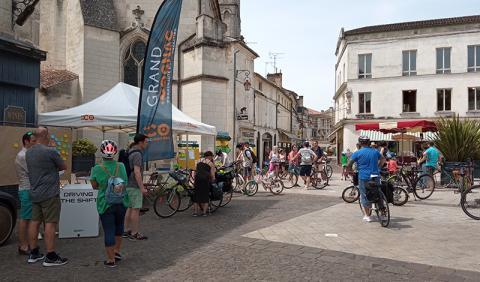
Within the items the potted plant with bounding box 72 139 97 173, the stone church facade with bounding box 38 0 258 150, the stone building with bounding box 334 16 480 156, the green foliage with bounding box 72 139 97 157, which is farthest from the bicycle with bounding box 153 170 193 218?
the stone building with bounding box 334 16 480 156

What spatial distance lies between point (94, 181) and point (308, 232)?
4.00 metres

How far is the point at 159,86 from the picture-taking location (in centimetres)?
1009

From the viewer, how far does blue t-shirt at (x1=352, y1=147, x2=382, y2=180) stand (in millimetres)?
8430

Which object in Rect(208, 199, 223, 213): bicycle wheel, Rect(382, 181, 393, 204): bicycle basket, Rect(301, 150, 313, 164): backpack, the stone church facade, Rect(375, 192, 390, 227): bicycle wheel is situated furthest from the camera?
the stone church facade

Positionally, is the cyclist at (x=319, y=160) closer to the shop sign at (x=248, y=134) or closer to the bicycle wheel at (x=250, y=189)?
the bicycle wheel at (x=250, y=189)

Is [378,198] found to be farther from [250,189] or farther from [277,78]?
[277,78]

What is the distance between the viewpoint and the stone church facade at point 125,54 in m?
20.5

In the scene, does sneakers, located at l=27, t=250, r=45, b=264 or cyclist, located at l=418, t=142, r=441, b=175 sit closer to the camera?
sneakers, located at l=27, t=250, r=45, b=264

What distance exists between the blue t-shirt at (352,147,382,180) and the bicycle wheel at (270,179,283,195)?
18.1ft

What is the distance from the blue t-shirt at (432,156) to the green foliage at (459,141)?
65 centimetres

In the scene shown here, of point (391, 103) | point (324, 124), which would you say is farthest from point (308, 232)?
point (324, 124)

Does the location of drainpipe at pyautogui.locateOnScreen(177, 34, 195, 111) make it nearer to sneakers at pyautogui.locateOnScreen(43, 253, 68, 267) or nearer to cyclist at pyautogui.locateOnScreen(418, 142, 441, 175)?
cyclist at pyautogui.locateOnScreen(418, 142, 441, 175)

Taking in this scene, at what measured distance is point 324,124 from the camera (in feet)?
378

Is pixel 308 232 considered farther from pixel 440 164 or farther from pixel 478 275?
pixel 440 164
